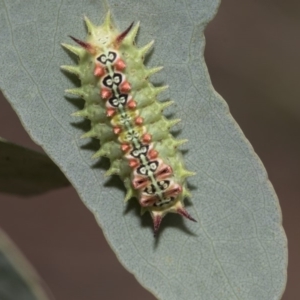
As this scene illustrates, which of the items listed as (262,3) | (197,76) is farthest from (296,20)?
(197,76)

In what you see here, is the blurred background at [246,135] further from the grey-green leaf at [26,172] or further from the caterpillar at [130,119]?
the caterpillar at [130,119]

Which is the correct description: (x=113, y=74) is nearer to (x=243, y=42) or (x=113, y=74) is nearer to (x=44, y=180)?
(x=44, y=180)

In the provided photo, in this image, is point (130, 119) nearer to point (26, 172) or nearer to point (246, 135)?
point (26, 172)

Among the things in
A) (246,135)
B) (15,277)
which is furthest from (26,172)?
(246,135)

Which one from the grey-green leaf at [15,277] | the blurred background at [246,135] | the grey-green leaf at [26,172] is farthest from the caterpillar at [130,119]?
the blurred background at [246,135]

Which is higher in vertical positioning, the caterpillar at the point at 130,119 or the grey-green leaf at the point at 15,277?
the caterpillar at the point at 130,119

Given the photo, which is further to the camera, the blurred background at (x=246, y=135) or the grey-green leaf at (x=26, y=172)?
the blurred background at (x=246, y=135)
